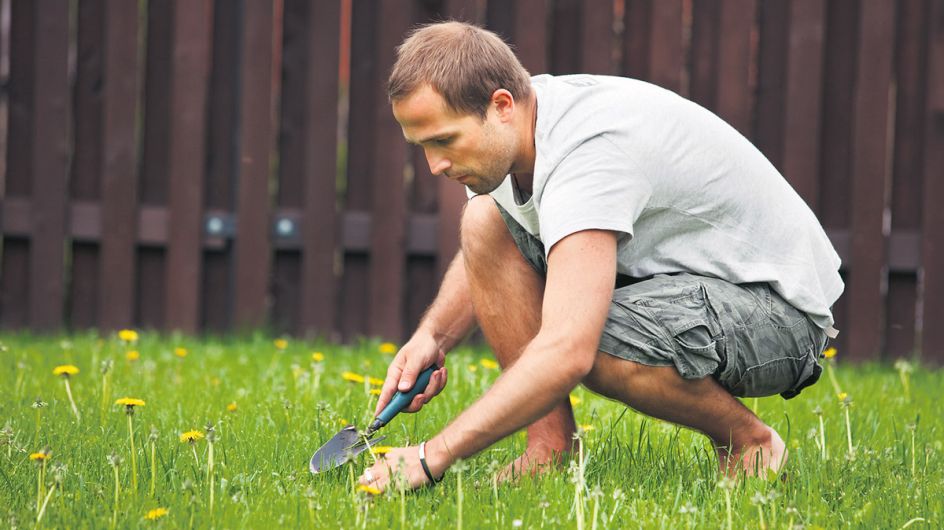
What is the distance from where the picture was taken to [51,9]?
4758mm

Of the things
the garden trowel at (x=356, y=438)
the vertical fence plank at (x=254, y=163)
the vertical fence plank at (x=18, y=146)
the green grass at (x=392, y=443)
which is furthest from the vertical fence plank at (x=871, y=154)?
the vertical fence plank at (x=18, y=146)

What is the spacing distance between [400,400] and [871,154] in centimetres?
256

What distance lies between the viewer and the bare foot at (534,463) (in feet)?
8.49

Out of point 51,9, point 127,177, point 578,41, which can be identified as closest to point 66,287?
point 127,177

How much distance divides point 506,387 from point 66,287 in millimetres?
3154

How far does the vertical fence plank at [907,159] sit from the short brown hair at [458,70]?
99.7 inches

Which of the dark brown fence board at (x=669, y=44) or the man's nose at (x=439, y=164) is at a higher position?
the dark brown fence board at (x=669, y=44)

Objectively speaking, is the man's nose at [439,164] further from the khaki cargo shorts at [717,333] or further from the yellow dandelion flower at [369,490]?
the yellow dandelion flower at [369,490]

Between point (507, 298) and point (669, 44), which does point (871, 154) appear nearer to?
point (669, 44)

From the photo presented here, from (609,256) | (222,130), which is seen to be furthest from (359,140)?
(609,256)

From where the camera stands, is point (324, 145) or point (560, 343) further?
point (324, 145)

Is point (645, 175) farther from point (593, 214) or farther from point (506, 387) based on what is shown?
point (506, 387)

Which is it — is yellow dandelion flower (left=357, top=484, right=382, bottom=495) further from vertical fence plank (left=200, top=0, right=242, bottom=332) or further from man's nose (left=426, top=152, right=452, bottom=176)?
vertical fence plank (left=200, top=0, right=242, bottom=332)

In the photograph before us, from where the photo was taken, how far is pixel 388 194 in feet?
15.3
